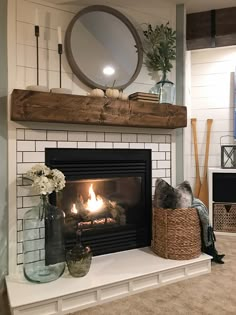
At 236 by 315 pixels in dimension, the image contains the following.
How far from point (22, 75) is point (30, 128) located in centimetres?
39

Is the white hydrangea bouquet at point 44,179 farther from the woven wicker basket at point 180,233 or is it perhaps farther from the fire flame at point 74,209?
the woven wicker basket at point 180,233

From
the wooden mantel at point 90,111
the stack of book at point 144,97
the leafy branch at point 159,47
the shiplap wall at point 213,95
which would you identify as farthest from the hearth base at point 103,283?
the shiplap wall at point 213,95

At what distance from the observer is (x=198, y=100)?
408cm

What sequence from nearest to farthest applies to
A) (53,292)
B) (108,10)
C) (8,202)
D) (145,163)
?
(53,292) → (8,202) → (108,10) → (145,163)

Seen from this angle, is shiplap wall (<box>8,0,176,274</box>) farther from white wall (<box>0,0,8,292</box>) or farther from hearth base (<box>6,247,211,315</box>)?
hearth base (<box>6,247,211,315</box>)

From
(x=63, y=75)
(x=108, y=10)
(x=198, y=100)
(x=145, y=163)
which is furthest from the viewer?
(x=198, y=100)

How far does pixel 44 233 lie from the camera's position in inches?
83.8

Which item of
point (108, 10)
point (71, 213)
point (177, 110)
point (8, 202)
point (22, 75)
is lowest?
point (71, 213)

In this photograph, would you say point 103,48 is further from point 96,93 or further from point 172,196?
point 172,196

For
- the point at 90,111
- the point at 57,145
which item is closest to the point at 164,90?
the point at 90,111

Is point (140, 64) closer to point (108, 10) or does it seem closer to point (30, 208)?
point (108, 10)

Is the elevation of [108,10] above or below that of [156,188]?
above

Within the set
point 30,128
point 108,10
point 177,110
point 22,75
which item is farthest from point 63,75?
point 177,110

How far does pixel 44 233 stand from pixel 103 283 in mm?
573
